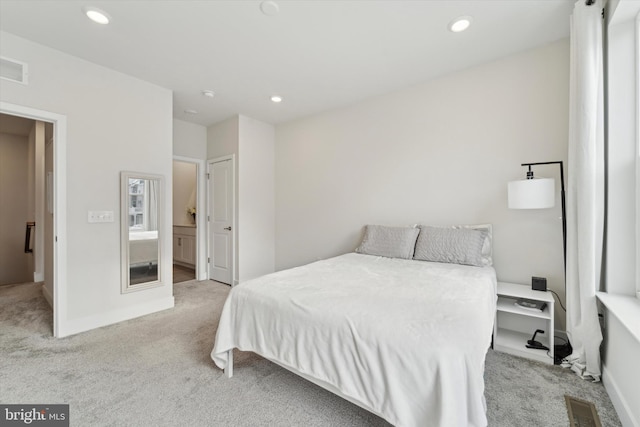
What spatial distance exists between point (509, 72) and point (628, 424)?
2831 millimetres

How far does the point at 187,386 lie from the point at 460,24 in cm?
346

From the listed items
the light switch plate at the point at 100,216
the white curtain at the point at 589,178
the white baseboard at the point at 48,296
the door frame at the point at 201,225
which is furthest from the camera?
the door frame at the point at 201,225

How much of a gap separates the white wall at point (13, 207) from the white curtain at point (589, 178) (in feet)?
27.0

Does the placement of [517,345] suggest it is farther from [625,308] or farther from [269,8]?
[269,8]

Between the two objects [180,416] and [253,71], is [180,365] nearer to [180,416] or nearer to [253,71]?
[180,416]

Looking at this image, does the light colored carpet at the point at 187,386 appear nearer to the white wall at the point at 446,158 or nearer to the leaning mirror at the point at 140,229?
the leaning mirror at the point at 140,229

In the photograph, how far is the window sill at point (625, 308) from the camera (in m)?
1.42

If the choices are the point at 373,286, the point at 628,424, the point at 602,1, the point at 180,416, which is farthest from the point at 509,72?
the point at 180,416

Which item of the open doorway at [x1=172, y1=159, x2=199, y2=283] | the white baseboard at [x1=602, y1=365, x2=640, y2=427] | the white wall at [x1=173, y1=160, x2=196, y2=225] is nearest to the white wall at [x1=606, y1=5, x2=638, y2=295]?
the white baseboard at [x1=602, y1=365, x2=640, y2=427]

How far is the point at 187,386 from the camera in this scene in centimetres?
185

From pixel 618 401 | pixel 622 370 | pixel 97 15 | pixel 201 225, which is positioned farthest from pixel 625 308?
pixel 201 225

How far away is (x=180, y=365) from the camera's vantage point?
6.92 feet

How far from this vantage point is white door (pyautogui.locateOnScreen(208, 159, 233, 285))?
447 centimetres

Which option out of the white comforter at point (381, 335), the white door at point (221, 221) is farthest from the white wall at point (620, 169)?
the white door at point (221, 221)
